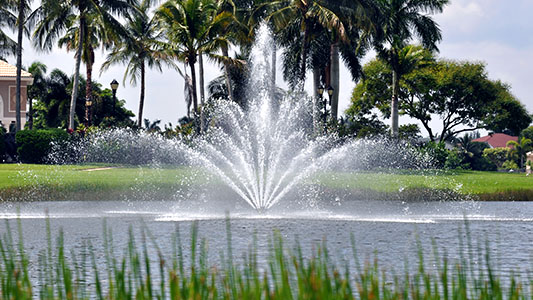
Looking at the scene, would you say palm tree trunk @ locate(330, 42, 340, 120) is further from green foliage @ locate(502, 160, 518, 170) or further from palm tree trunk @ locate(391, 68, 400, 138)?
green foliage @ locate(502, 160, 518, 170)

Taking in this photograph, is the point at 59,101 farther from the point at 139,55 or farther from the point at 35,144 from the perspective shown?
the point at 35,144

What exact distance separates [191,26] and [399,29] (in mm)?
13359

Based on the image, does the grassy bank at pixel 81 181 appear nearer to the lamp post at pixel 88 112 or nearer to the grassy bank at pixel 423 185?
the grassy bank at pixel 423 185

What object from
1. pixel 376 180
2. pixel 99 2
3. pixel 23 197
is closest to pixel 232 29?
pixel 99 2

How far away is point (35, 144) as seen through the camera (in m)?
38.8

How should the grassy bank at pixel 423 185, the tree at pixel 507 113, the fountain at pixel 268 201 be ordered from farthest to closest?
1. the tree at pixel 507 113
2. the grassy bank at pixel 423 185
3. the fountain at pixel 268 201

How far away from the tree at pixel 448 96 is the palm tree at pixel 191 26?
2192 centimetres

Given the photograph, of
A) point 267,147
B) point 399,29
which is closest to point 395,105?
point 399,29

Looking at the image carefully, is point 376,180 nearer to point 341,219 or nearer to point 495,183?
point 495,183

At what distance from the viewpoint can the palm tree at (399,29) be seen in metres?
48.7

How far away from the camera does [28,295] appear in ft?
16.8

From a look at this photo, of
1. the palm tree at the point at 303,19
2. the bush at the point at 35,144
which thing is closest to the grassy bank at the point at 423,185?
the palm tree at the point at 303,19

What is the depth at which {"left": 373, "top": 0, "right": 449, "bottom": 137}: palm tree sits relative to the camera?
48656 millimetres

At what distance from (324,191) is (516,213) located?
744cm
